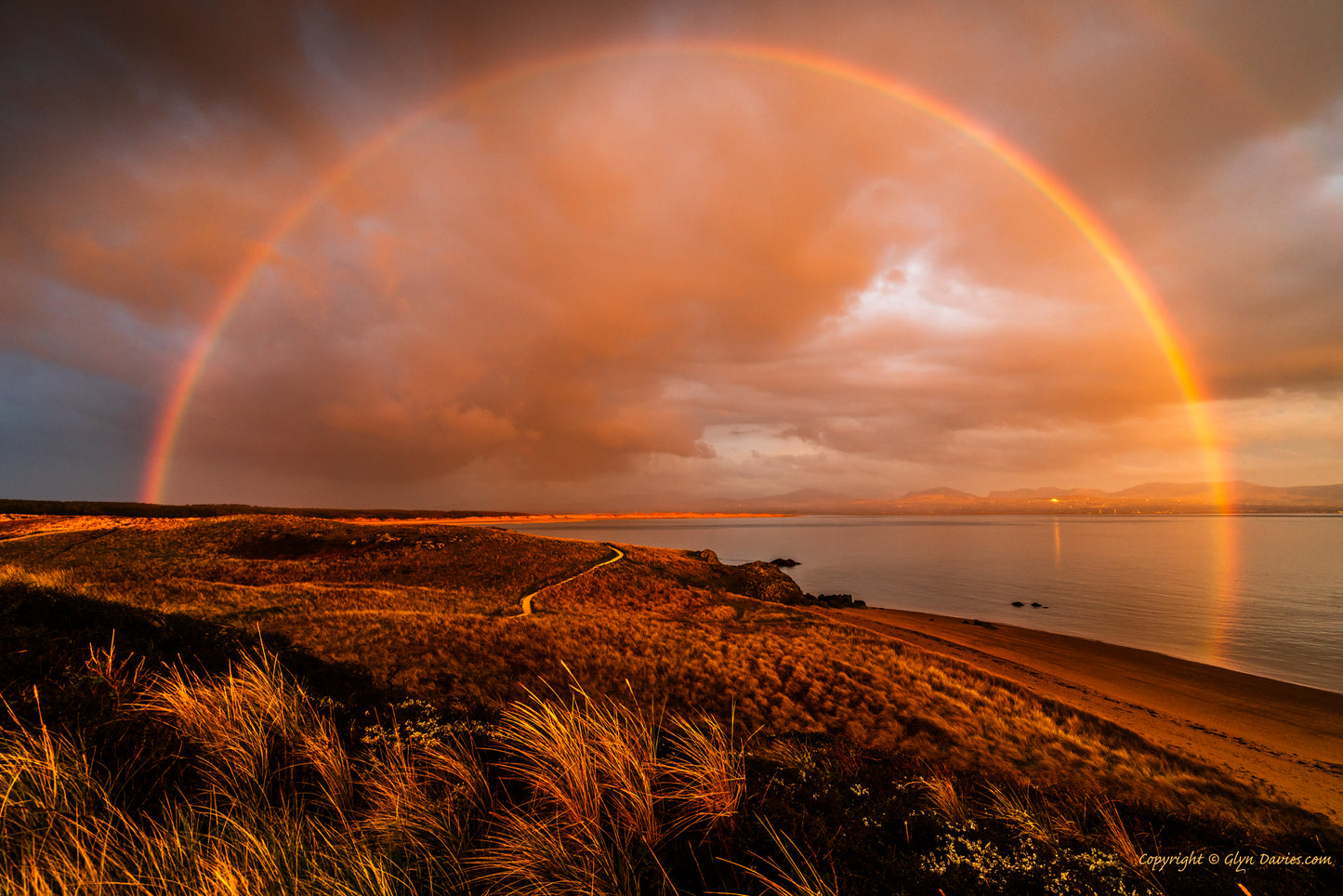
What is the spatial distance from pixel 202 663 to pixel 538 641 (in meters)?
10.0

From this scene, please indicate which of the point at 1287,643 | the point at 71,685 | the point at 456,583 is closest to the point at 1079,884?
the point at 71,685

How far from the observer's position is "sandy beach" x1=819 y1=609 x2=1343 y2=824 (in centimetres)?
1452

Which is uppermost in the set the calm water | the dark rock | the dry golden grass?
the dry golden grass

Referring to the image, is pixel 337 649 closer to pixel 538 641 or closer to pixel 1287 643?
pixel 538 641

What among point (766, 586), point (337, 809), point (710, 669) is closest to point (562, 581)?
point (766, 586)

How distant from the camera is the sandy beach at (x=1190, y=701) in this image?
14525mm

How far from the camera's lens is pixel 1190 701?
815 inches

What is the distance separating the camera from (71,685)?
593 cm

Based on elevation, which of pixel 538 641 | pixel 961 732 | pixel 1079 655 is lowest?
pixel 1079 655

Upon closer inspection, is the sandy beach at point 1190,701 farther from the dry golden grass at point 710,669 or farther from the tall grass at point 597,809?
the tall grass at point 597,809

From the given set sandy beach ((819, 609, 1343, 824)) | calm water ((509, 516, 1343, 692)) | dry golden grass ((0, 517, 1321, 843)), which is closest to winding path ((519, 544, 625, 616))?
dry golden grass ((0, 517, 1321, 843))

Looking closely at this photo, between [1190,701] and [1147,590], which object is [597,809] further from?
[1147,590]

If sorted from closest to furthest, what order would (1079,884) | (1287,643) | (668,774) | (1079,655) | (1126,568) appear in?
(1079,884) < (668,774) < (1079,655) < (1287,643) < (1126,568)

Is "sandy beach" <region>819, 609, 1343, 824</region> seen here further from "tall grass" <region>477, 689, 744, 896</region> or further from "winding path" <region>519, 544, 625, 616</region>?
"winding path" <region>519, 544, 625, 616</region>
